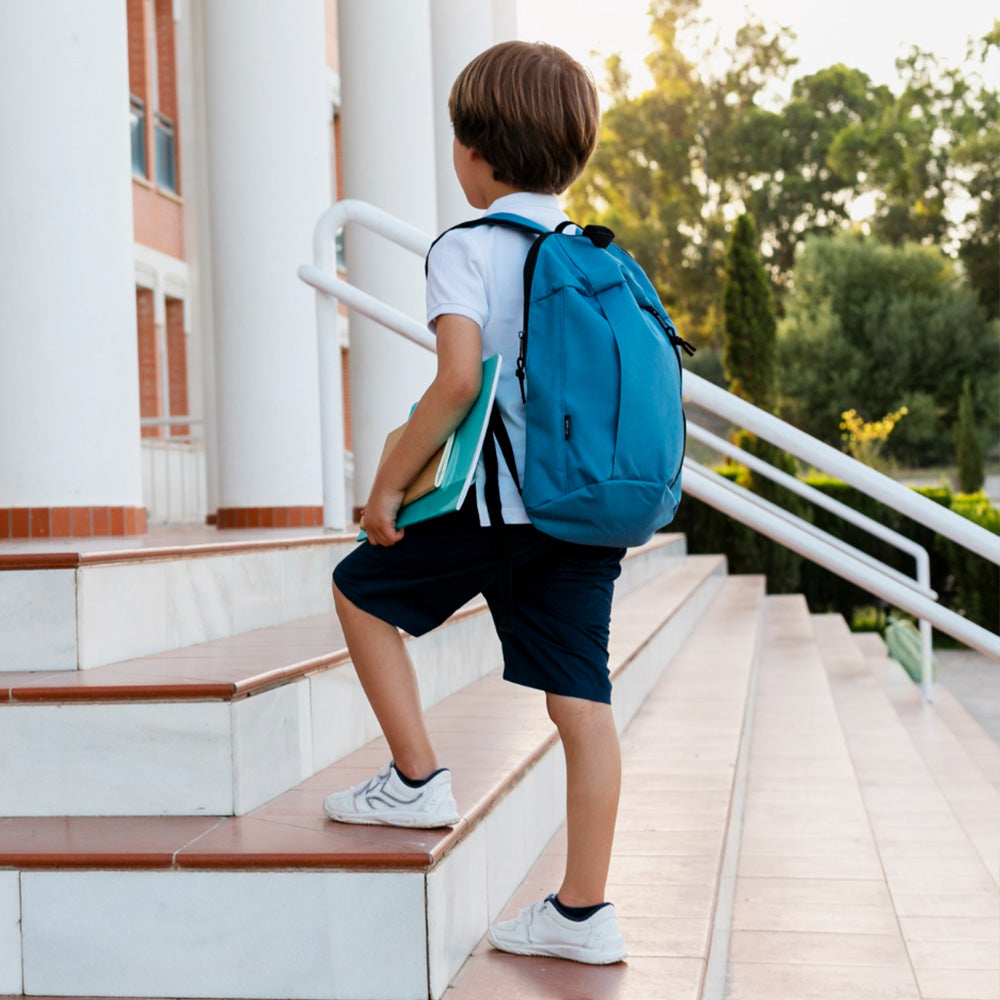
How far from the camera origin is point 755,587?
35.8 feet

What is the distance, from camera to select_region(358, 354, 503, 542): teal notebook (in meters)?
1.82

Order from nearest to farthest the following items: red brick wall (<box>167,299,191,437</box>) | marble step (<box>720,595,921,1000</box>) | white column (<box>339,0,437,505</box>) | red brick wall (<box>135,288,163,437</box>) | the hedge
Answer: marble step (<box>720,595,921,1000</box>)
white column (<box>339,0,437,505</box>)
red brick wall (<box>135,288,163,437</box>)
red brick wall (<box>167,299,191,437</box>)
the hedge

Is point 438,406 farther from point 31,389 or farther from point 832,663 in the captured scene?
point 832,663

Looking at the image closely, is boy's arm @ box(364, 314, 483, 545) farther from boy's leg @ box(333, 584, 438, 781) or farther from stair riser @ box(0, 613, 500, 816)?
stair riser @ box(0, 613, 500, 816)

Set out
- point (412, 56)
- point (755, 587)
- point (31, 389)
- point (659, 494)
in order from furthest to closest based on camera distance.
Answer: point (755, 587) → point (412, 56) → point (31, 389) → point (659, 494)

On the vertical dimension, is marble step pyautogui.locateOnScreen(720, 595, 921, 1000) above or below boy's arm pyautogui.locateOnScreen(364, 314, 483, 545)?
below

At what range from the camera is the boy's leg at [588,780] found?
193 cm

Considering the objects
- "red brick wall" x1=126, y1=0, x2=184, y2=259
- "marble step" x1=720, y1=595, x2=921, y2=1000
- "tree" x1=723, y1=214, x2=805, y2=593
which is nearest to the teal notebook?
"marble step" x1=720, y1=595, x2=921, y2=1000

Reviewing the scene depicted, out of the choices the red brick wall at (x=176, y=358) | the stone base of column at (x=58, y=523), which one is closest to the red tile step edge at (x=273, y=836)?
the stone base of column at (x=58, y=523)

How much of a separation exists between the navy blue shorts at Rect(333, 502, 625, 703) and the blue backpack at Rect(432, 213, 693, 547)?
0.11 metres

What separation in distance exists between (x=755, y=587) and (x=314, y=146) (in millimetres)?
6550

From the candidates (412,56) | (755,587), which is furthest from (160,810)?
(755,587)

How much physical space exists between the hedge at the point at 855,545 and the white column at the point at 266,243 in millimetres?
10147

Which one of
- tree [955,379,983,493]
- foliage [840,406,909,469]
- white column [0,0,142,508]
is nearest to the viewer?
white column [0,0,142,508]
